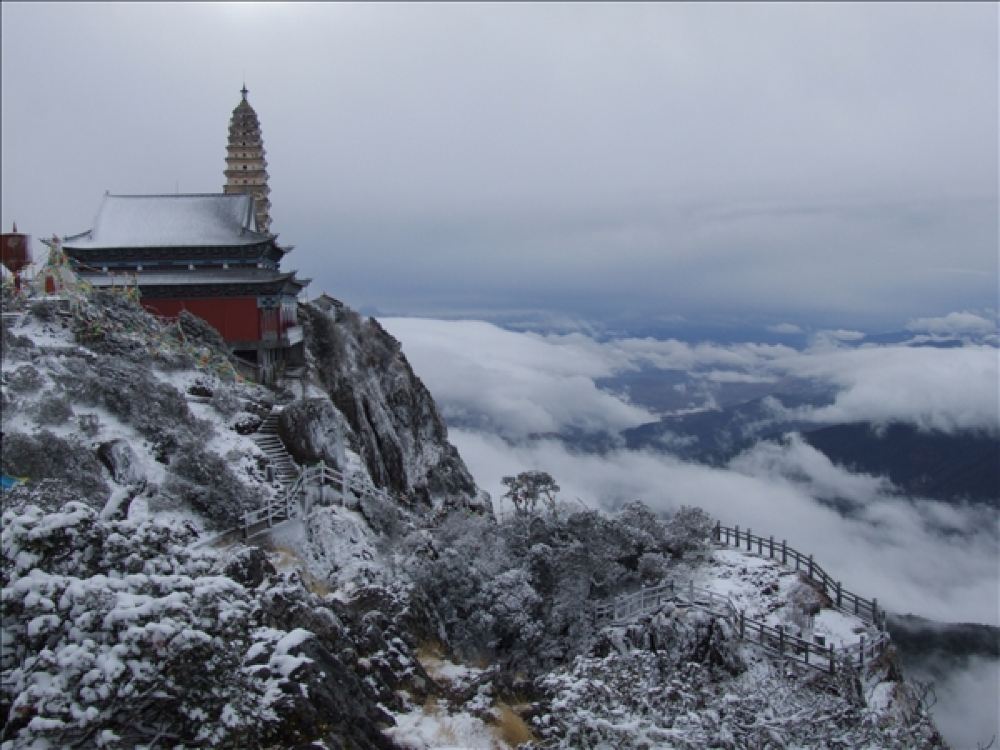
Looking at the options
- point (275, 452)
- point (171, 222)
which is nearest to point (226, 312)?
point (171, 222)

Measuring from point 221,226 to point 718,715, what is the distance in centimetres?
3883

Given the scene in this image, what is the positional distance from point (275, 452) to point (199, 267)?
19261mm

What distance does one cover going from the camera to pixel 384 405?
50.3 meters

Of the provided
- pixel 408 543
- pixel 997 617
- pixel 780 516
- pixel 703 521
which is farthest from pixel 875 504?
pixel 408 543

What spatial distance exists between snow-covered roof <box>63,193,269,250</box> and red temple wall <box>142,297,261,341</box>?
3.27 m

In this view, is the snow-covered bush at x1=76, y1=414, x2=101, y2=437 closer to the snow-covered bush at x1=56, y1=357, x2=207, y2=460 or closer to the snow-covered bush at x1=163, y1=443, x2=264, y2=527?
the snow-covered bush at x1=56, y1=357, x2=207, y2=460

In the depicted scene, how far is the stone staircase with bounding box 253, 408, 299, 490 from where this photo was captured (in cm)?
2528

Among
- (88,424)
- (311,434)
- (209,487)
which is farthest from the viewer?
(311,434)

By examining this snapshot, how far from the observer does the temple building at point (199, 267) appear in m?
40.2

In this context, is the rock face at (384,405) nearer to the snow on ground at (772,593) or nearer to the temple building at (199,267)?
the temple building at (199,267)

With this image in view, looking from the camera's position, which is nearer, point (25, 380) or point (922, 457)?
point (25, 380)

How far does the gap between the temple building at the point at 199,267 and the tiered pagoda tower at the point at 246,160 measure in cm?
2052

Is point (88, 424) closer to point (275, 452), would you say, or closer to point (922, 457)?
point (275, 452)

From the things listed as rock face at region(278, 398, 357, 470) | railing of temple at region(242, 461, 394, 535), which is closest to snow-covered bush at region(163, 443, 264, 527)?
railing of temple at region(242, 461, 394, 535)
